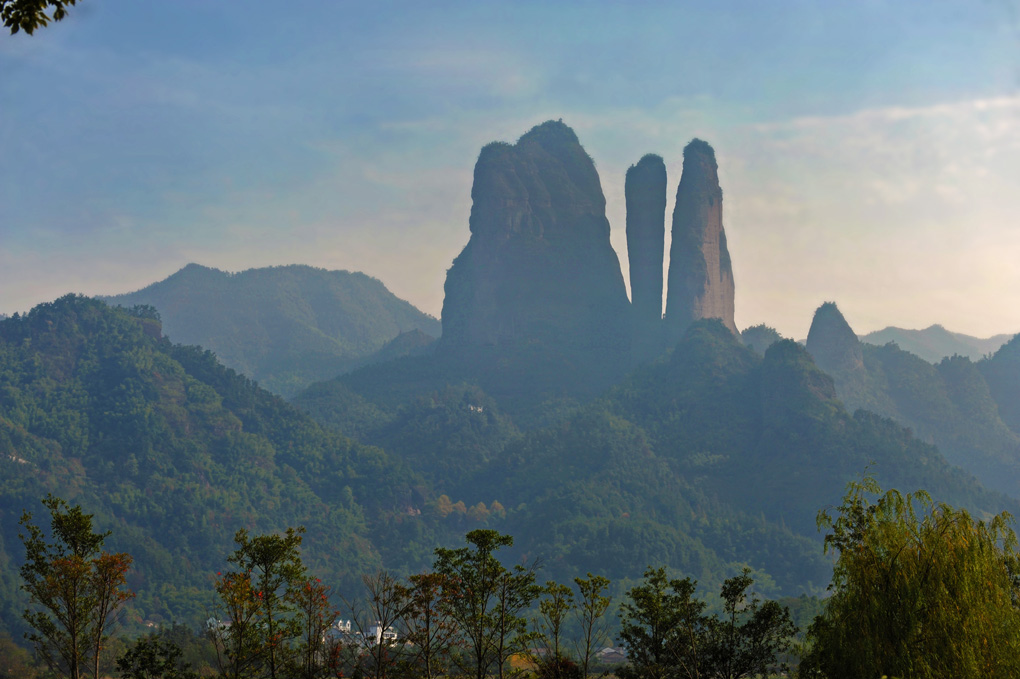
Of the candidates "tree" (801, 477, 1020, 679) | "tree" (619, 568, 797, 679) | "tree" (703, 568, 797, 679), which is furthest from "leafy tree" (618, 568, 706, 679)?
"tree" (801, 477, 1020, 679)

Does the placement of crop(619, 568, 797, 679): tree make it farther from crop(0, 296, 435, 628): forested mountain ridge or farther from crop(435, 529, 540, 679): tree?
crop(0, 296, 435, 628): forested mountain ridge

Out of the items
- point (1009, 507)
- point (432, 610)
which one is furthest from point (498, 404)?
point (432, 610)

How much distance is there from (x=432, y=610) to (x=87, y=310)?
142m

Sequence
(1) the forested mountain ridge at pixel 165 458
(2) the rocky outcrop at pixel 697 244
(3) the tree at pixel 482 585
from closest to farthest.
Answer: (3) the tree at pixel 482 585 < (1) the forested mountain ridge at pixel 165 458 < (2) the rocky outcrop at pixel 697 244

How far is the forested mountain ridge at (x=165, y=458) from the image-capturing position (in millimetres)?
116625

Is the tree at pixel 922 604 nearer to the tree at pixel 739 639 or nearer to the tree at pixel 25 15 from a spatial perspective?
the tree at pixel 739 639

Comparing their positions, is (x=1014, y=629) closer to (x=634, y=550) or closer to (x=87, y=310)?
(x=634, y=550)

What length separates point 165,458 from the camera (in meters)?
136

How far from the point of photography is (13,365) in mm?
143250

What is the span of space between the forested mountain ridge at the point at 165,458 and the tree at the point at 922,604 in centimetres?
9358

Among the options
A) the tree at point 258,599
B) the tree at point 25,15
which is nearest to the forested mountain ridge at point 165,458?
the tree at point 258,599

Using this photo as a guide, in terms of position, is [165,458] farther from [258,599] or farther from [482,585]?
[482,585]

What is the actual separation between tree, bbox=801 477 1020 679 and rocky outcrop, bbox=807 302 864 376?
177915mm

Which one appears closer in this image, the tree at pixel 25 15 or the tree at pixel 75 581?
the tree at pixel 25 15
